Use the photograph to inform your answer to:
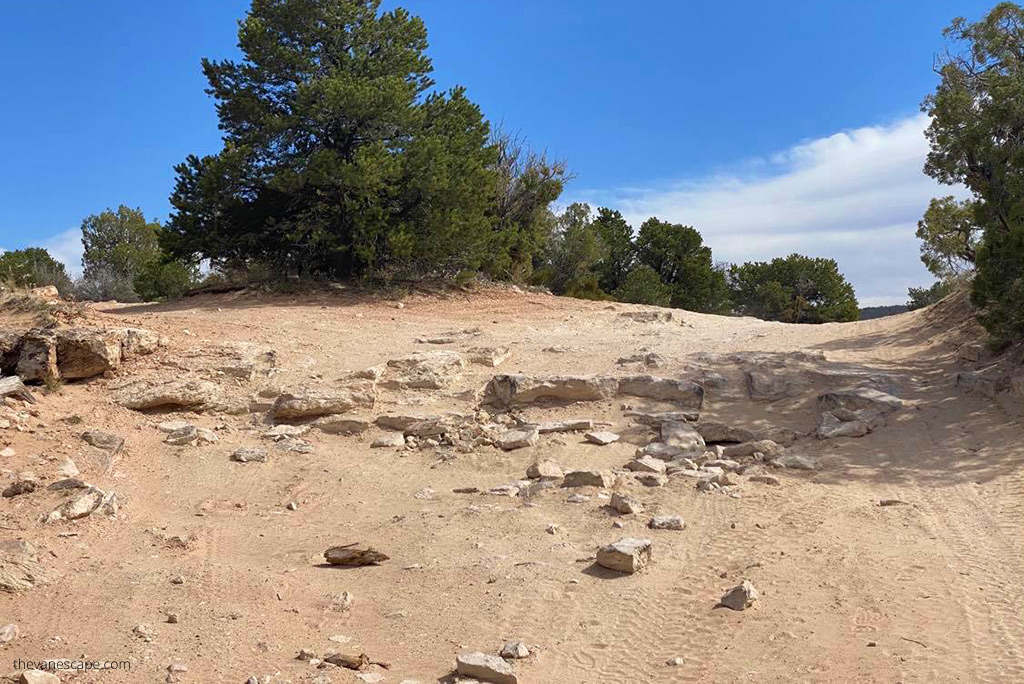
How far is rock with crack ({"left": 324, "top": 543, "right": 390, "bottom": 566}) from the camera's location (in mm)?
5895

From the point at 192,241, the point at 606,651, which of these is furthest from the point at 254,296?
the point at 606,651

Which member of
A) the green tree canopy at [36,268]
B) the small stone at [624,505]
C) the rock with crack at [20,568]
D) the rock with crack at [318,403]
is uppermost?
→ the green tree canopy at [36,268]

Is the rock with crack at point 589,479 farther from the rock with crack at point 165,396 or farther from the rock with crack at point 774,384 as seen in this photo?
the rock with crack at point 165,396

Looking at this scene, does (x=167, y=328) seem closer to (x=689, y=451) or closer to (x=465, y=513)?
(x=465, y=513)

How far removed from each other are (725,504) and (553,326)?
24.4 ft

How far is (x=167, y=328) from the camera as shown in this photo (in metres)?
10.7

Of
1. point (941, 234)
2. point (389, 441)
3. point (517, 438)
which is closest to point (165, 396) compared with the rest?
point (389, 441)

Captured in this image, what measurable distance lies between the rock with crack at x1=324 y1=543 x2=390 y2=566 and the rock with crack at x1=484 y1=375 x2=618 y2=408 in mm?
3598

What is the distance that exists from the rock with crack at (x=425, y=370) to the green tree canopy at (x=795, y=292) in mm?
30166

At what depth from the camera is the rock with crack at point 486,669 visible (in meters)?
4.21

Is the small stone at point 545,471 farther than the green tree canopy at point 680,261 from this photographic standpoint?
No

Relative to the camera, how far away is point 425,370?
991 centimetres

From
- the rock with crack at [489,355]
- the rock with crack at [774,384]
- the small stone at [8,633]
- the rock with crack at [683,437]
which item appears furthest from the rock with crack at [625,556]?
the rock with crack at [489,355]

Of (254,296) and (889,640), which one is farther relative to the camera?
(254,296)
